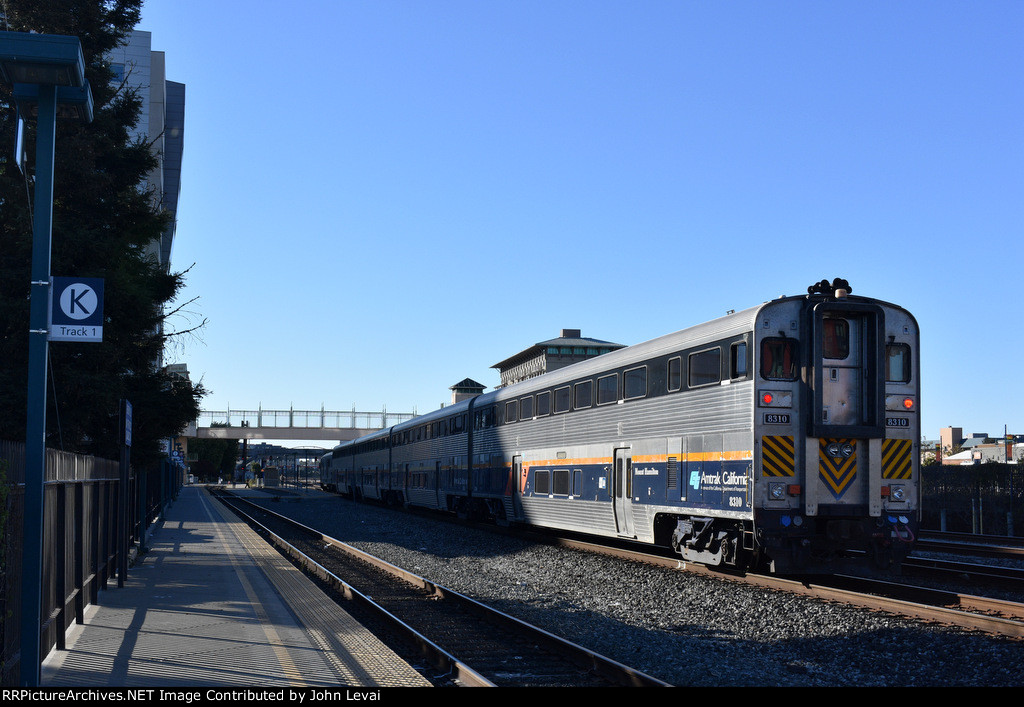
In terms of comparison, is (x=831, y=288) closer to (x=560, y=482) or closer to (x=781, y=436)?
(x=781, y=436)

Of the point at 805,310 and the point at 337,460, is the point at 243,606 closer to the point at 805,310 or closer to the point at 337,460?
the point at 805,310

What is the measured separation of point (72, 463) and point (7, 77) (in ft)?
14.1

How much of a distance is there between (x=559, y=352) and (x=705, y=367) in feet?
228

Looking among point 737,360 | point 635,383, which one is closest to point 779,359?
point 737,360

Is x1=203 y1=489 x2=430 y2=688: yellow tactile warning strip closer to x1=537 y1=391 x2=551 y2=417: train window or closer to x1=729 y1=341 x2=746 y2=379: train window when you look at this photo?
x1=729 y1=341 x2=746 y2=379: train window

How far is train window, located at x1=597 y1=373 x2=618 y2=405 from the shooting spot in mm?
→ 18236

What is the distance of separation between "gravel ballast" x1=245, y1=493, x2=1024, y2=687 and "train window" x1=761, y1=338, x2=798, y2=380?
297cm

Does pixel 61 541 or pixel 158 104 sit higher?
pixel 158 104

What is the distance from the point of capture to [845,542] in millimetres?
13453

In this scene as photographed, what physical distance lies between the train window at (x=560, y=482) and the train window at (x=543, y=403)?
1.47m

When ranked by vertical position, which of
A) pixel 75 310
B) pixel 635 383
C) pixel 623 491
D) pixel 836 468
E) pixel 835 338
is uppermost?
pixel 835 338

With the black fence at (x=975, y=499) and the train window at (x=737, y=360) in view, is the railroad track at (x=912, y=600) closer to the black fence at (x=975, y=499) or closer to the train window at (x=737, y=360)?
the train window at (x=737, y=360)

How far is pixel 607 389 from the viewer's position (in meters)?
18.6

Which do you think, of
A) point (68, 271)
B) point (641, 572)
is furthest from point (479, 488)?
point (68, 271)
